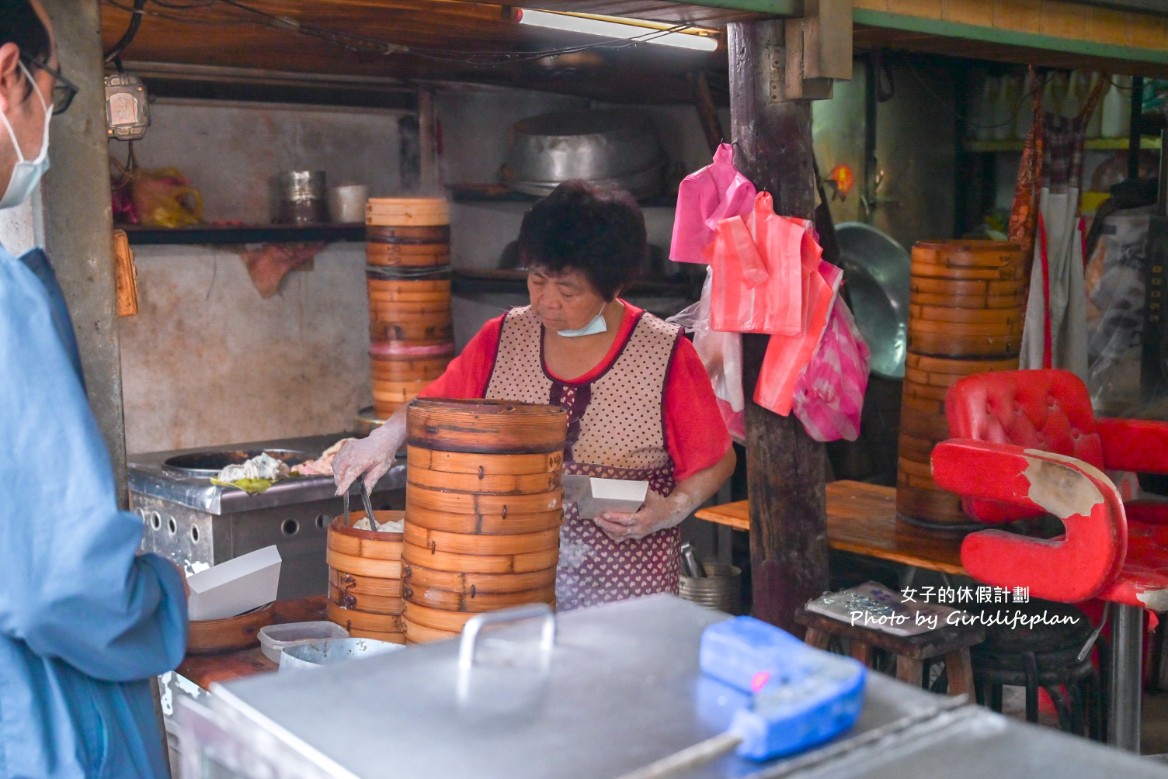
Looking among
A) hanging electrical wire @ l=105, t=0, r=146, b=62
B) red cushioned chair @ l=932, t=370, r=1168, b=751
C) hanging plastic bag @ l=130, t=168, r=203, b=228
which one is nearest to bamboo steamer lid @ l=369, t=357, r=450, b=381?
hanging plastic bag @ l=130, t=168, r=203, b=228

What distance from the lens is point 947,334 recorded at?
179 inches

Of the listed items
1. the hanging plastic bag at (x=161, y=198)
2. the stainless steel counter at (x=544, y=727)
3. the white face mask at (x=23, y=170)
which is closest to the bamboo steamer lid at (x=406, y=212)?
the hanging plastic bag at (x=161, y=198)

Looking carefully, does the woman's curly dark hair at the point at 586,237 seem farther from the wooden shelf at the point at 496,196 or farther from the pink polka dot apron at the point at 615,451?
the wooden shelf at the point at 496,196

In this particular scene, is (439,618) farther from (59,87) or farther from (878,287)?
(878,287)

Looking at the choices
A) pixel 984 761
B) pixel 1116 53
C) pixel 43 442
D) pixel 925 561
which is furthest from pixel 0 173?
pixel 1116 53

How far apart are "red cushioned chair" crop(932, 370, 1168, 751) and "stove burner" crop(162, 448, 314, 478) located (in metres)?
2.90

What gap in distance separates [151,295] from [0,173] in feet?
17.9

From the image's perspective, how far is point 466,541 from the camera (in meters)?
2.52

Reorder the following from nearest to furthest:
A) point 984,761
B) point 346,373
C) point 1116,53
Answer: point 984,761 < point 1116,53 < point 346,373

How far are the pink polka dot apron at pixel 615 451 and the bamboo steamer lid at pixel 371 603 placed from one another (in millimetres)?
639

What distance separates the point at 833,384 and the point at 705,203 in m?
0.80

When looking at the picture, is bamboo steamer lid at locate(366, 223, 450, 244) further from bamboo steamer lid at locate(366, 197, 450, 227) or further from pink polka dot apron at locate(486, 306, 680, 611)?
pink polka dot apron at locate(486, 306, 680, 611)

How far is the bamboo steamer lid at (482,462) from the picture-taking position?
2.49 metres

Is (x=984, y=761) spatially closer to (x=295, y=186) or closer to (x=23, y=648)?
(x=23, y=648)
